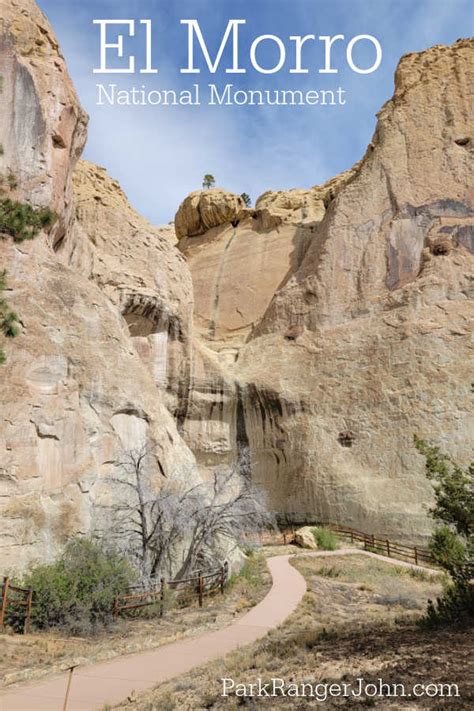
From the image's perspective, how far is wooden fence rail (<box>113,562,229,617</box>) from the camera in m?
12.7

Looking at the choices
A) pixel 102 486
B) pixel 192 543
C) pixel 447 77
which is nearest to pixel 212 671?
pixel 192 543

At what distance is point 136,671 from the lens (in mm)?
8484

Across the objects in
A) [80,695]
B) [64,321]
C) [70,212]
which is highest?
[70,212]

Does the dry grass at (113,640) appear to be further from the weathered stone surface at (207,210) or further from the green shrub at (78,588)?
the weathered stone surface at (207,210)

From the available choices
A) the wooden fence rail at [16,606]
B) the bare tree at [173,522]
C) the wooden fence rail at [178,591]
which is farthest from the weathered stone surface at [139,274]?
the wooden fence rail at [16,606]

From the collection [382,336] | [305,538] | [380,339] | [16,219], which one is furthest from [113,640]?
[382,336]

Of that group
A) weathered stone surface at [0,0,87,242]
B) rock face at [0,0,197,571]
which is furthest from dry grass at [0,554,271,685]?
weathered stone surface at [0,0,87,242]

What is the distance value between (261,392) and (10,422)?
17.2m

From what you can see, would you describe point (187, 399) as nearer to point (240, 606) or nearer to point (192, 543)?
point (192, 543)

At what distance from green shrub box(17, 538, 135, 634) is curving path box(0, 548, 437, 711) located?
2.33 m

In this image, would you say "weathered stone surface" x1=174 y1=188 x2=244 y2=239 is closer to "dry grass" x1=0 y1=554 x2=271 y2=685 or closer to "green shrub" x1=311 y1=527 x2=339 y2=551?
"green shrub" x1=311 y1=527 x2=339 y2=551

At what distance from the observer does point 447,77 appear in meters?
35.6

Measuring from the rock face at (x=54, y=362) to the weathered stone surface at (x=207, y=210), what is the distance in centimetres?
2514

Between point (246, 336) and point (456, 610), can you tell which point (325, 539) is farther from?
point (246, 336)
